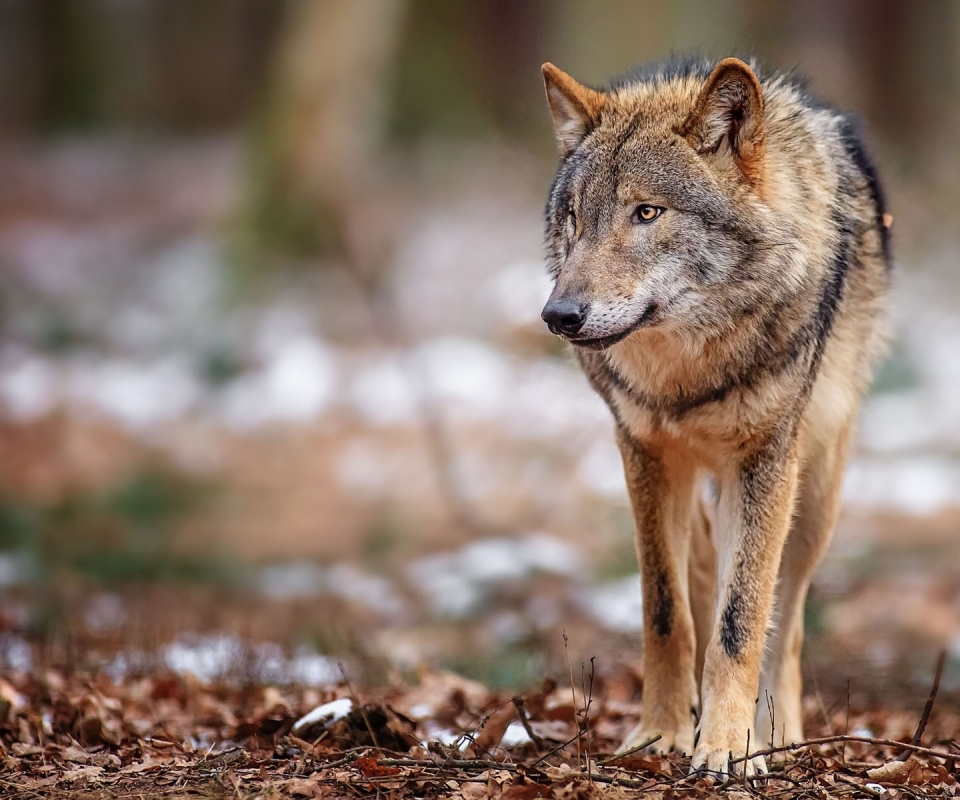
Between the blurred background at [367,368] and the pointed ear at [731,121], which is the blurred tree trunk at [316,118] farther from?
the pointed ear at [731,121]

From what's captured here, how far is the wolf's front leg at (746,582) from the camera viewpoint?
4.49 meters

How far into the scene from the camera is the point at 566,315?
429cm

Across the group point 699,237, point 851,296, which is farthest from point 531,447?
point 699,237

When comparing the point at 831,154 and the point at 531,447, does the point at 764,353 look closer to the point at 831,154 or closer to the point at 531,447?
the point at 831,154

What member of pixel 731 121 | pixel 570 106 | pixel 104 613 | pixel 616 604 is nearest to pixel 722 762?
pixel 731 121

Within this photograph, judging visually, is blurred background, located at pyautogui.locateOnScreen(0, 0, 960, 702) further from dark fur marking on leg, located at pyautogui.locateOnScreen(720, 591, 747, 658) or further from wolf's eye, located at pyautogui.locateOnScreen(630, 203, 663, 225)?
wolf's eye, located at pyautogui.locateOnScreen(630, 203, 663, 225)

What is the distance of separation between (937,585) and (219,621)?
584cm

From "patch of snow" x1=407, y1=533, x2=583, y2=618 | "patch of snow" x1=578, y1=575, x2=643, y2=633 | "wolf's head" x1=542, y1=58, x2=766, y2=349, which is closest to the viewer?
"wolf's head" x1=542, y1=58, x2=766, y2=349

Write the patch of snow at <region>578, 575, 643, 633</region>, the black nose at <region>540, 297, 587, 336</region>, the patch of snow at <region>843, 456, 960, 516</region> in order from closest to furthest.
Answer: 1. the black nose at <region>540, 297, 587, 336</region>
2. the patch of snow at <region>578, 575, 643, 633</region>
3. the patch of snow at <region>843, 456, 960, 516</region>

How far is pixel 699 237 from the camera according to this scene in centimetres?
453

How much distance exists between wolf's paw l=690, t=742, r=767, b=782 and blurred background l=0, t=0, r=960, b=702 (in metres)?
2.49

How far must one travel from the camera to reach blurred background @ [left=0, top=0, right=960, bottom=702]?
9.27m

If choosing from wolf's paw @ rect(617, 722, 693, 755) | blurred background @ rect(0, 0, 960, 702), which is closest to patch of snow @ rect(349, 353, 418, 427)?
blurred background @ rect(0, 0, 960, 702)

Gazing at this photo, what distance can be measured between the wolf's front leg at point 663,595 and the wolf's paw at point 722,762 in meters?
0.59
